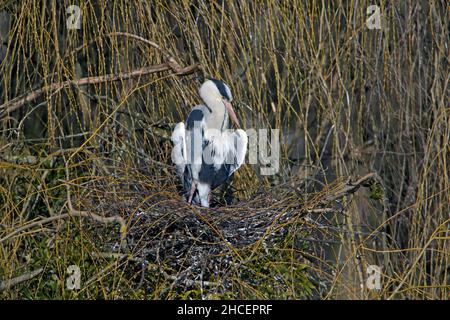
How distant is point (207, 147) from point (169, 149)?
13 cm

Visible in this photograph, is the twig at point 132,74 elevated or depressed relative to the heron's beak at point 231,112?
elevated

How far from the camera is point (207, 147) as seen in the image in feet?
11.6

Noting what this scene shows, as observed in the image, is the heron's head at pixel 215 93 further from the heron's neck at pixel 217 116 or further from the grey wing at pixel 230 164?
Answer: the grey wing at pixel 230 164

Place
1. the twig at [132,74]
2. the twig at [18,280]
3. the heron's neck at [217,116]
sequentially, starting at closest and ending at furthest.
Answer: the twig at [18,280] < the twig at [132,74] < the heron's neck at [217,116]

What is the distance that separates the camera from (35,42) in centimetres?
329

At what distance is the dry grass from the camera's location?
2.89 meters

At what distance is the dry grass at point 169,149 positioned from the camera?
2887 millimetres

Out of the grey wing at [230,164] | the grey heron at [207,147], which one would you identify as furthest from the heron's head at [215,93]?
the grey wing at [230,164]

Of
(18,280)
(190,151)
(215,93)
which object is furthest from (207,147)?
(18,280)

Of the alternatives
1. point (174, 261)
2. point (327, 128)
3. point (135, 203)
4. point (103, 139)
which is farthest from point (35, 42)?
point (327, 128)

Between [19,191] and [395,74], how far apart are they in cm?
135

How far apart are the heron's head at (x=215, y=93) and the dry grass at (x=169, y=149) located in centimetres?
6

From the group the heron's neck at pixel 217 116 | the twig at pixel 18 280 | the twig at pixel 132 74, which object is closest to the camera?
the twig at pixel 18 280

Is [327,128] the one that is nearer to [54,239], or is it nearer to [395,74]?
[395,74]
